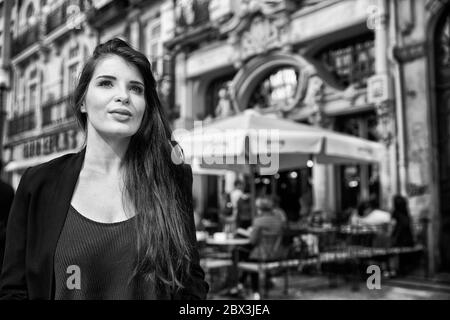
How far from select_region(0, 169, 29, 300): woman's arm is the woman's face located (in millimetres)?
211

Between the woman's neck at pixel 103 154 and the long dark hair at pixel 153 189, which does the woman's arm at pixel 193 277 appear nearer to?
the long dark hair at pixel 153 189

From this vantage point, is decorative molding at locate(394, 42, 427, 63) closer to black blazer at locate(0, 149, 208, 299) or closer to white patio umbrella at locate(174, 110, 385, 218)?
white patio umbrella at locate(174, 110, 385, 218)

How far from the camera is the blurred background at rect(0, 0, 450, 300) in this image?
221cm

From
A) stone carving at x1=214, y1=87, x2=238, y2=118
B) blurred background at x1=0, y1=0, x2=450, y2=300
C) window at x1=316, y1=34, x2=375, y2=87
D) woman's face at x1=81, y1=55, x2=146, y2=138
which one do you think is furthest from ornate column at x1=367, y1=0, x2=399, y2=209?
woman's face at x1=81, y1=55, x2=146, y2=138

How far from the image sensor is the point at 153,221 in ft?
2.91

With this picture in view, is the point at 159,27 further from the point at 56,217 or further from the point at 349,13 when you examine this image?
the point at 56,217

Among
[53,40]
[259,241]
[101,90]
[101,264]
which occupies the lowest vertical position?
[259,241]

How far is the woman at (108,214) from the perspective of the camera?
32.9 inches

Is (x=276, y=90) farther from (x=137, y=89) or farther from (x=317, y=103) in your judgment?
(x=137, y=89)

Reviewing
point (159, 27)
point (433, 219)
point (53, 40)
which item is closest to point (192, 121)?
point (159, 27)

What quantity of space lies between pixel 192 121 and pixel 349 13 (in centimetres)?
361

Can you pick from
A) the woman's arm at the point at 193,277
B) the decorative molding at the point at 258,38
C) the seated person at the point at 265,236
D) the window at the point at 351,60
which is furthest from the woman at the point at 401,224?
the woman's arm at the point at 193,277

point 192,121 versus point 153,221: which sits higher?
point 192,121

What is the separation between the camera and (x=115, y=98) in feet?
2.73
